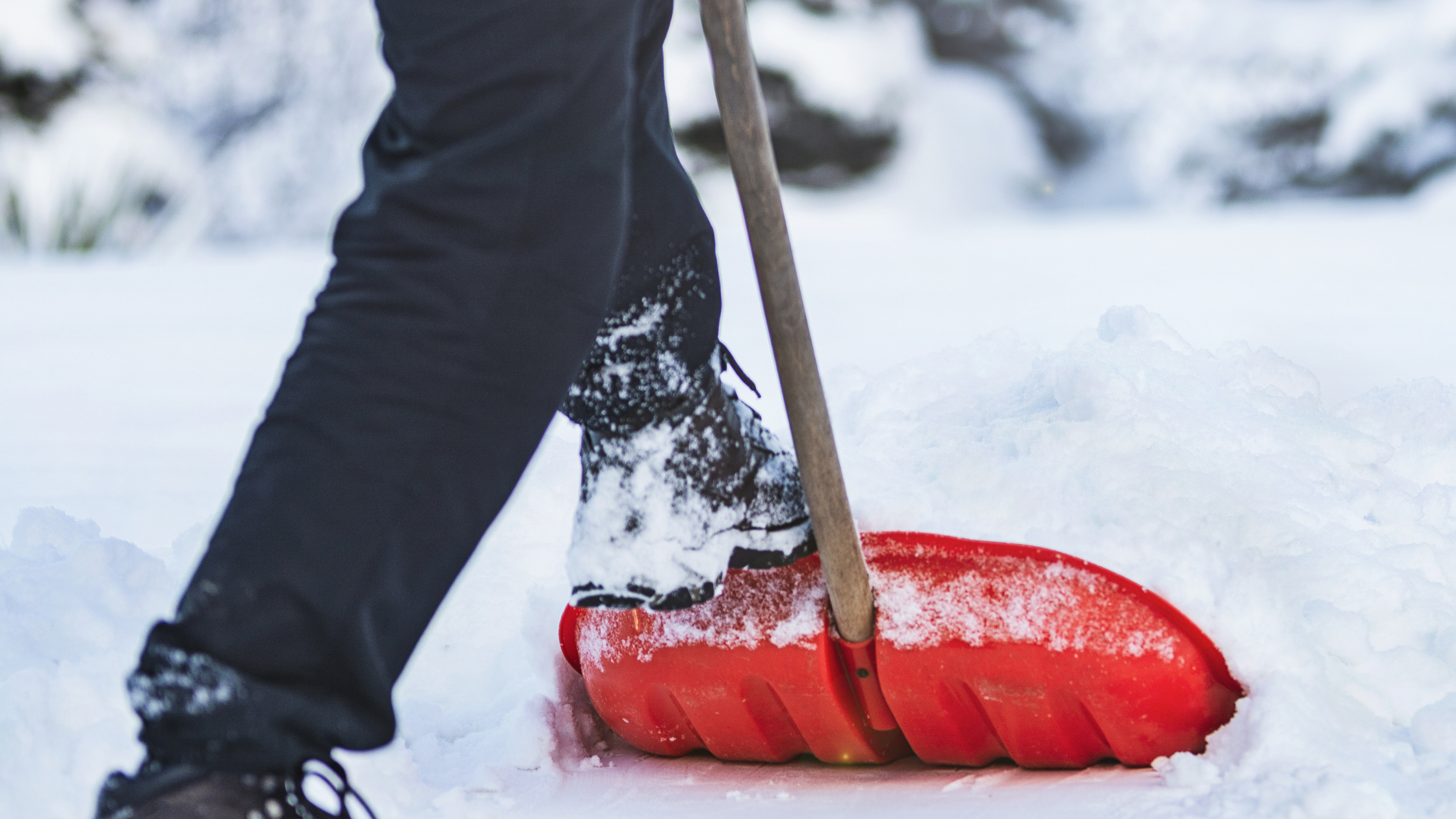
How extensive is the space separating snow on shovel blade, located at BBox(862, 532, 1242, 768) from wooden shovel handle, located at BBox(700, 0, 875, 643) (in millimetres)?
42

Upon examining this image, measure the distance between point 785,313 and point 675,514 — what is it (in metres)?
0.21

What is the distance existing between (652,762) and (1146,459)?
52 centimetres

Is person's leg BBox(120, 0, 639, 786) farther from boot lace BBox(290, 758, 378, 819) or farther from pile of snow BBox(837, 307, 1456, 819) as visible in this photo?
pile of snow BBox(837, 307, 1456, 819)

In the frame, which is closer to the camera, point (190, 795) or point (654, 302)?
point (190, 795)

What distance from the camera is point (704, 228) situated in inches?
32.4

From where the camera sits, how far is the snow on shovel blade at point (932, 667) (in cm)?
80

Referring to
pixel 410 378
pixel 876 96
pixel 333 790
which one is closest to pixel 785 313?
pixel 410 378

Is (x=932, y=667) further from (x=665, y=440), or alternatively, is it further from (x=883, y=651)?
(x=665, y=440)

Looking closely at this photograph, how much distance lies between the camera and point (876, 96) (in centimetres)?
930

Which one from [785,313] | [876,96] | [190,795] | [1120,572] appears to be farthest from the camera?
[876,96]

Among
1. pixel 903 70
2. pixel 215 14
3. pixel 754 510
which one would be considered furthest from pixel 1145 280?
pixel 215 14

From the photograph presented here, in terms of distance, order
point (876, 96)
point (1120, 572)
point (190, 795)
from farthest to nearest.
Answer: point (876, 96) → point (1120, 572) → point (190, 795)

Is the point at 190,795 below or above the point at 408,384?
below

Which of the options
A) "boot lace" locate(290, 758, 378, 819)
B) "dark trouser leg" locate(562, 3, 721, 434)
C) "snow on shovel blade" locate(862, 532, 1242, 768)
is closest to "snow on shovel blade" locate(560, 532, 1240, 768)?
"snow on shovel blade" locate(862, 532, 1242, 768)
